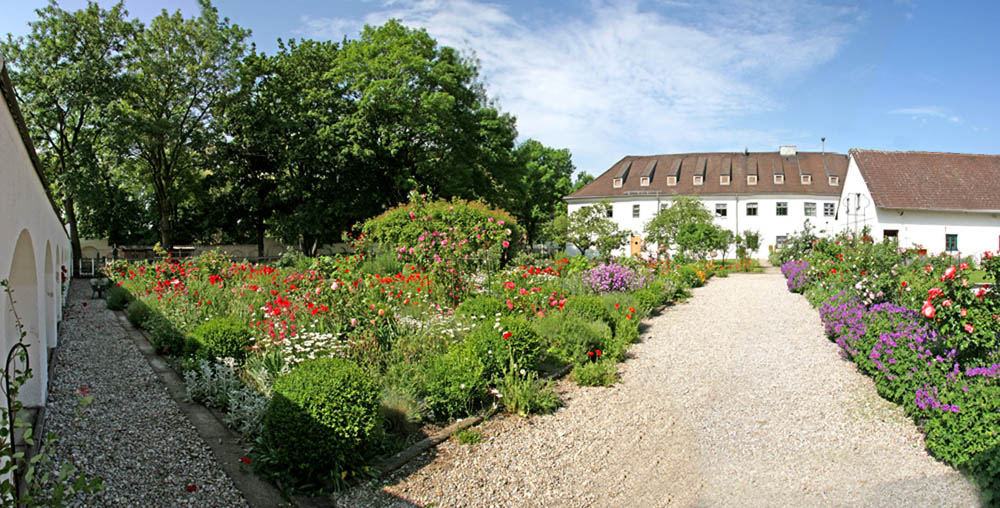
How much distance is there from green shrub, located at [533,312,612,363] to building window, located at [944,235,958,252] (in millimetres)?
23819

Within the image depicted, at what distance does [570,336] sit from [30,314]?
5444mm

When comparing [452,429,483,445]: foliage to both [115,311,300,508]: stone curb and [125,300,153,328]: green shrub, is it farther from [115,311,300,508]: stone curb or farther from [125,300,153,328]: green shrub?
[125,300,153,328]: green shrub

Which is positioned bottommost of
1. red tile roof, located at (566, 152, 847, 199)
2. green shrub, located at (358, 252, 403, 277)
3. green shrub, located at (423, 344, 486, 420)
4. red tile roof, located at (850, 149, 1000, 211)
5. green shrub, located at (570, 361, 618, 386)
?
green shrub, located at (570, 361, 618, 386)

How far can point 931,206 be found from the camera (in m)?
23.1

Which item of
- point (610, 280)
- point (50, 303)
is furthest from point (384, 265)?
point (50, 303)

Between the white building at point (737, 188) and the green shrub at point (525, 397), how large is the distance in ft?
101

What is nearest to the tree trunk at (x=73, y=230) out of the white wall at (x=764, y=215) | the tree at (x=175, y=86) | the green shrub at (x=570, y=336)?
the tree at (x=175, y=86)

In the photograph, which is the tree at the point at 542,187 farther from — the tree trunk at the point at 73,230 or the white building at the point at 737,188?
the tree trunk at the point at 73,230

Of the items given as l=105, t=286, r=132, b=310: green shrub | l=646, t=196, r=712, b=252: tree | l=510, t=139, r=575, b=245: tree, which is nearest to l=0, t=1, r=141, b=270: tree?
l=105, t=286, r=132, b=310: green shrub

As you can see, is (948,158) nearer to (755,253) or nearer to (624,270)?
(755,253)

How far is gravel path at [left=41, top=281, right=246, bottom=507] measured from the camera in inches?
134

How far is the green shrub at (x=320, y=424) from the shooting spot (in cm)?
350

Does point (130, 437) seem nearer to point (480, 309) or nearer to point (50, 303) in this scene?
point (480, 309)

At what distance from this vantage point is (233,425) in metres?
4.36
